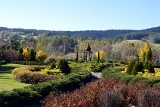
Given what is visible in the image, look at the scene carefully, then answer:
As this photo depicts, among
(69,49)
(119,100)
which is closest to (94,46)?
(69,49)

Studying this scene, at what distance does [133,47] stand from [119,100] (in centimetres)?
11489

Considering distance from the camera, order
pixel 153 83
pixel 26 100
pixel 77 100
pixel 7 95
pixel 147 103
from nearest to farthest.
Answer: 1. pixel 77 100
2. pixel 147 103
3. pixel 7 95
4. pixel 26 100
5. pixel 153 83

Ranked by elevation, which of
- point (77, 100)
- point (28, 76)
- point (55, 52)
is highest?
point (77, 100)

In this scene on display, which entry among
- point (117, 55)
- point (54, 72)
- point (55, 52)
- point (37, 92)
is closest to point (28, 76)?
point (54, 72)

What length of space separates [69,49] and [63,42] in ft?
13.9

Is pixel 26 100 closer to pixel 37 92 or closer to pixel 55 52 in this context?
pixel 37 92

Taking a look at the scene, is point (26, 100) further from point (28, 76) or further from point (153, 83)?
point (28, 76)

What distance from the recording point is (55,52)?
13875 cm

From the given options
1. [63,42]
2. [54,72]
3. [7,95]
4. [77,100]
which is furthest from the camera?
[63,42]

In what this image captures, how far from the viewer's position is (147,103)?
48.7ft

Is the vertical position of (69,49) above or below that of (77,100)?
below

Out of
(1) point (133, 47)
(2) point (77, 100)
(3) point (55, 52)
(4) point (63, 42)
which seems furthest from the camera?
(4) point (63, 42)

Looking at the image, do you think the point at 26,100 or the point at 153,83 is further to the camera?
the point at 153,83

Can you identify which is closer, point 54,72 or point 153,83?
point 153,83
